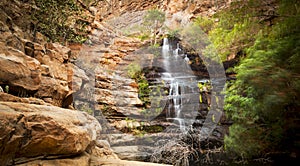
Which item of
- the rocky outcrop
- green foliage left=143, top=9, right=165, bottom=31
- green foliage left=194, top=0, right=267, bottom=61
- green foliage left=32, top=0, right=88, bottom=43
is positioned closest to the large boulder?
the rocky outcrop

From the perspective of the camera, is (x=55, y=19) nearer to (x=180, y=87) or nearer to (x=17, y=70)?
(x=17, y=70)

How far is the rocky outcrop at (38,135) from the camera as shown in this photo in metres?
1.73

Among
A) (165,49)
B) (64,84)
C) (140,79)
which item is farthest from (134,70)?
(64,84)

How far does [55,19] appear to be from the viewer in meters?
6.78

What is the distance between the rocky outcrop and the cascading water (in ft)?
19.5

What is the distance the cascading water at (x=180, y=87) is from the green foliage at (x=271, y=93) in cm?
231

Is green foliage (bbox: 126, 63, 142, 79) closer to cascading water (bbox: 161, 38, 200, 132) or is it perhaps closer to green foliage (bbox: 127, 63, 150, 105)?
green foliage (bbox: 127, 63, 150, 105)

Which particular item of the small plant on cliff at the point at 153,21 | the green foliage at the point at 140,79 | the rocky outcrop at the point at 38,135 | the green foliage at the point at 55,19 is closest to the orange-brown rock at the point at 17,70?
the rocky outcrop at the point at 38,135

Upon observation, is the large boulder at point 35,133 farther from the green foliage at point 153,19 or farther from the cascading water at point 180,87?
the green foliage at point 153,19

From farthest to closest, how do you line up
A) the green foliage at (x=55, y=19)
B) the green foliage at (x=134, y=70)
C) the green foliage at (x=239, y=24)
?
the green foliage at (x=134, y=70) < the green foliage at (x=55, y=19) < the green foliage at (x=239, y=24)

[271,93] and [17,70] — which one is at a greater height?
[17,70]

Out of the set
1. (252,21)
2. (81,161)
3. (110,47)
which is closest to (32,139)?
(81,161)

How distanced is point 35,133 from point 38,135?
1.4 inches

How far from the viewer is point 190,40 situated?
1025 cm
